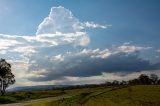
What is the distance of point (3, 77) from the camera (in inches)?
5207

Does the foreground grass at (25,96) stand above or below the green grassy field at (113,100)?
above

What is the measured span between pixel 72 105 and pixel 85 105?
2813mm

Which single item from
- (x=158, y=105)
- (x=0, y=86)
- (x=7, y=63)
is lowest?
(x=158, y=105)

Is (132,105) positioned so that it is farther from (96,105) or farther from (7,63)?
(7,63)

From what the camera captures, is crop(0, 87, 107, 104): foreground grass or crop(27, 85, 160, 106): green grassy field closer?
crop(27, 85, 160, 106): green grassy field

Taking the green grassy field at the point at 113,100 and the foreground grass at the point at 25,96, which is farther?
the foreground grass at the point at 25,96

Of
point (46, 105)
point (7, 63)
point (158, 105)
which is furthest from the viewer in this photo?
point (7, 63)

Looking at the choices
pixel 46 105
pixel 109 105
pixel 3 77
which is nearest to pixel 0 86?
pixel 3 77

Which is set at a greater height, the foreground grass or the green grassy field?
the foreground grass

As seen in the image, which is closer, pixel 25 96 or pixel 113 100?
pixel 113 100

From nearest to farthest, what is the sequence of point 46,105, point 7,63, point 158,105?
1. point 158,105
2. point 46,105
3. point 7,63

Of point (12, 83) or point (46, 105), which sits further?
point (12, 83)

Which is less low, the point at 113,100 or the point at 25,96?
the point at 25,96

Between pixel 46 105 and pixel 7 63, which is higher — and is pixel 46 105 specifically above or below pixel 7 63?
below
